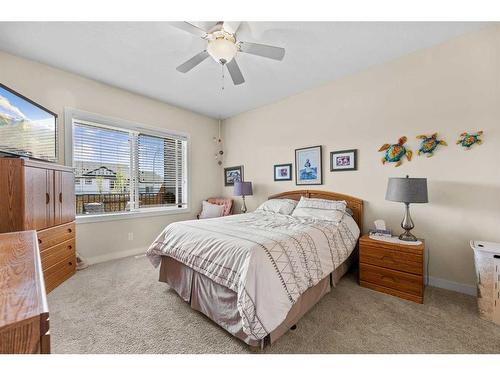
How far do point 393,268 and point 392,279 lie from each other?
0.12 metres

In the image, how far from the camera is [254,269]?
1438 millimetres

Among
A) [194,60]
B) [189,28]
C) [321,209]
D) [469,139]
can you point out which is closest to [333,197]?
[321,209]

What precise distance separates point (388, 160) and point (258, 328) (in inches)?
96.6

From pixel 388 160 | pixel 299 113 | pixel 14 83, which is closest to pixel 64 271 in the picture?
pixel 14 83

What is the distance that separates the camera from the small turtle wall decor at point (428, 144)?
92.6 inches

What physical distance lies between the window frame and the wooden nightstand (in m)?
3.17

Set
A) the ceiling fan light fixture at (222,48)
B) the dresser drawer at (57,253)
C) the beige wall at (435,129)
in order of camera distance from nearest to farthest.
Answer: the ceiling fan light fixture at (222,48) < the beige wall at (435,129) < the dresser drawer at (57,253)

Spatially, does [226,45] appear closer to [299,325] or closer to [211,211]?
[299,325]

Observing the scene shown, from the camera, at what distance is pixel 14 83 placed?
2.46 metres

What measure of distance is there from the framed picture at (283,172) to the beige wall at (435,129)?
0.58 metres

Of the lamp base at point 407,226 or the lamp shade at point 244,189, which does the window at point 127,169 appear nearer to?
the lamp shade at point 244,189

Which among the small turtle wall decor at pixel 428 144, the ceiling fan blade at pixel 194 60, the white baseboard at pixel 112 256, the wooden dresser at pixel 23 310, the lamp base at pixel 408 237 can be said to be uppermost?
the ceiling fan blade at pixel 194 60

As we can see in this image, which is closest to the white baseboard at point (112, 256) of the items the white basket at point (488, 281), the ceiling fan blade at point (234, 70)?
the ceiling fan blade at point (234, 70)
